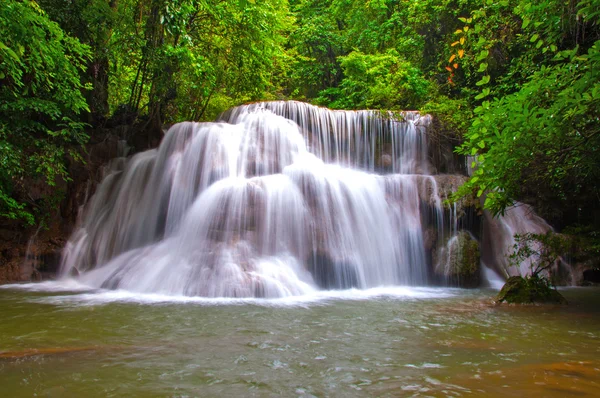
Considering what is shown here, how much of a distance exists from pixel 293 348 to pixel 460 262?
260 inches

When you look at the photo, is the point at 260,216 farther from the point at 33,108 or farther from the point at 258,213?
the point at 33,108

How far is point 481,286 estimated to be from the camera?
32.2ft

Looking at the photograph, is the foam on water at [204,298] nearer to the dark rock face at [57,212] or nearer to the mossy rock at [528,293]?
the dark rock face at [57,212]

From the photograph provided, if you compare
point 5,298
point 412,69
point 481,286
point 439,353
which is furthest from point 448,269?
point 412,69

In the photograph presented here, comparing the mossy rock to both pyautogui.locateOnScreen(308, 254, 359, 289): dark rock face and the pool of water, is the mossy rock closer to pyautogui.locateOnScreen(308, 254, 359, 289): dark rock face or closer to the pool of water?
the pool of water

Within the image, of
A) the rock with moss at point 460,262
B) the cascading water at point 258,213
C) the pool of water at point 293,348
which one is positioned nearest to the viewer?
the pool of water at point 293,348

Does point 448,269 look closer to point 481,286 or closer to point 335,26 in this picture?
point 481,286

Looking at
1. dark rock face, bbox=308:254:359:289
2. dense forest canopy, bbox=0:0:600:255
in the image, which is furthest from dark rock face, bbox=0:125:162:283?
dark rock face, bbox=308:254:359:289

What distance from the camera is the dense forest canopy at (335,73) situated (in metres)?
5.37

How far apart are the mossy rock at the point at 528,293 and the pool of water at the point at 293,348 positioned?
23cm

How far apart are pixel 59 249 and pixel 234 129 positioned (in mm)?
5376

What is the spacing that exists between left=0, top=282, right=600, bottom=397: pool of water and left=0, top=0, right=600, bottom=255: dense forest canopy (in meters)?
2.12

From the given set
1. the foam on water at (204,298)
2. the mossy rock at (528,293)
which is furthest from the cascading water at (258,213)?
the mossy rock at (528,293)

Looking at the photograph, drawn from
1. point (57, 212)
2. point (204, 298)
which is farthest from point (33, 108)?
point (204, 298)
